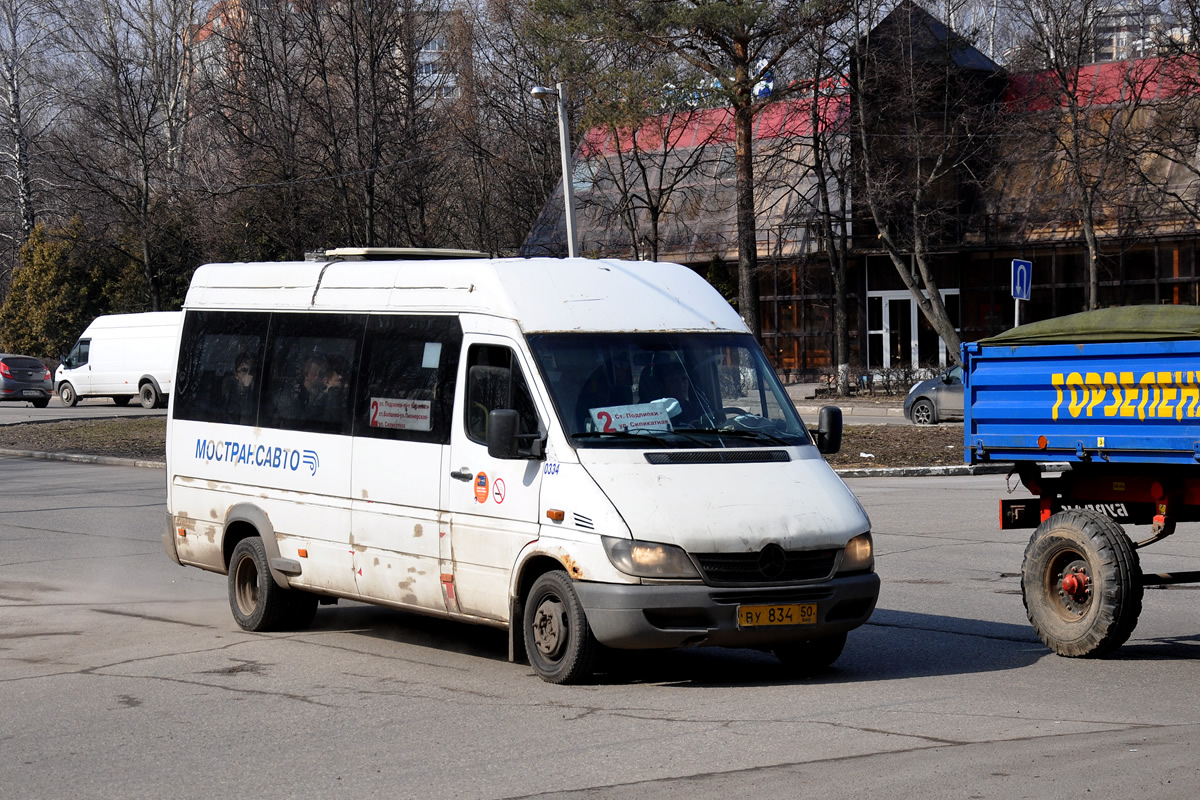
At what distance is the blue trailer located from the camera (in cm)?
842

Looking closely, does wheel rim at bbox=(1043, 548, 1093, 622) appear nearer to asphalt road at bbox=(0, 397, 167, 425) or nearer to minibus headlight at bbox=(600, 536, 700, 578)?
minibus headlight at bbox=(600, 536, 700, 578)

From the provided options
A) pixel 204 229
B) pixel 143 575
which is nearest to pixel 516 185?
pixel 204 229

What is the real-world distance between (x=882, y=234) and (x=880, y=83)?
15.9 feet

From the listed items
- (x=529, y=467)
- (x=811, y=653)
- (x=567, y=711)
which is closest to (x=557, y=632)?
(x=567, y=711)

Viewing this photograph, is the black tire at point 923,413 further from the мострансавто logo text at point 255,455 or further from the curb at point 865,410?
the мострансавто logo text at point 255,455

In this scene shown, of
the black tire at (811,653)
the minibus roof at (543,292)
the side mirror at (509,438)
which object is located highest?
the minibus roof at (543,292)

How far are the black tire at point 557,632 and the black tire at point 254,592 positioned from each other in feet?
8.26

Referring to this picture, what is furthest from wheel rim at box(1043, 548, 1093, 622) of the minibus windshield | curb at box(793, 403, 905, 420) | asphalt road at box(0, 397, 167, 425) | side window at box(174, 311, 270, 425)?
asphalt road at box(0, 397, 167, 425)

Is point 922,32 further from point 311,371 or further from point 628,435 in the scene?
point 628,435

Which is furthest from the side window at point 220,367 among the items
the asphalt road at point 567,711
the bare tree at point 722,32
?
the bare tree at point 722,32

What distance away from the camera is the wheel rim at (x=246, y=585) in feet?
34.1

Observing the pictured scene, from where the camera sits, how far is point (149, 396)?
4419cm

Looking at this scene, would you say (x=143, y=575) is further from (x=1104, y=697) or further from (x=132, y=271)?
(x=132, y=271)

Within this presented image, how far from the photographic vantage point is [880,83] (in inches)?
1729
